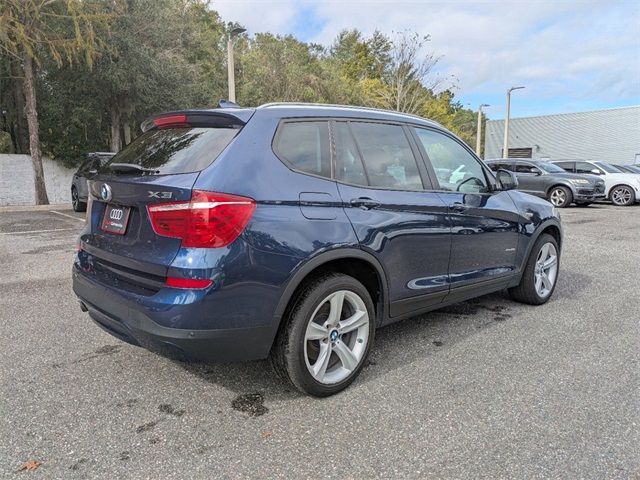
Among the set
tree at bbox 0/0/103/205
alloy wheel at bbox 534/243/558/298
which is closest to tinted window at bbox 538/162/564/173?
alloy wheel at bbox 534/243/558/298

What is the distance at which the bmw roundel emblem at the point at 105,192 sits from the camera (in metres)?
3.05

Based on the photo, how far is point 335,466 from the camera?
7.88 ft

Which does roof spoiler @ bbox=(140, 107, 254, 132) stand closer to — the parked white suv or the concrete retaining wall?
the parked white suv

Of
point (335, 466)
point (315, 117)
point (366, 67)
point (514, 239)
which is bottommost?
point (335, 466)

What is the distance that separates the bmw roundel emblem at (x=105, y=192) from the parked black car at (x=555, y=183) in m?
14.6

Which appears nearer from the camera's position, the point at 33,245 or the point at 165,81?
the point at 33,245

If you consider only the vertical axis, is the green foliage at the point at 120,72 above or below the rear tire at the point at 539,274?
above

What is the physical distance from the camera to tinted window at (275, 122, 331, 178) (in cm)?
295

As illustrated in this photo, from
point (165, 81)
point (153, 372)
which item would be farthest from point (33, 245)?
point (165, 81)

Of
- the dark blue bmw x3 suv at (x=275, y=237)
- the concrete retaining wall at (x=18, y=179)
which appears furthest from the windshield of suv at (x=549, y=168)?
the concrete retaining wall at (x=18, y=179)

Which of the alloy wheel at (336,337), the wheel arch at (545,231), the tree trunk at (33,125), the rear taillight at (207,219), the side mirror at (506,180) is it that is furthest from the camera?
the tree trunk at (33,125)

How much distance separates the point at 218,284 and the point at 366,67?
49788 mm

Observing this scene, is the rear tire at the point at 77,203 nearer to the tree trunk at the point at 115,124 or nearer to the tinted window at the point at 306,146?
the tree trunk at the point at 115,124

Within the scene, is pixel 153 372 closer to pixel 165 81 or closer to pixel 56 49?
pixel 56 49
